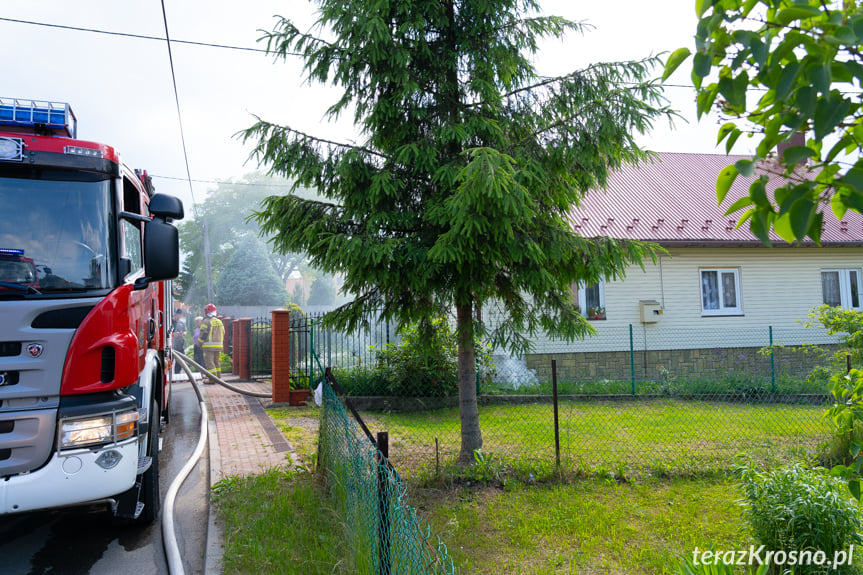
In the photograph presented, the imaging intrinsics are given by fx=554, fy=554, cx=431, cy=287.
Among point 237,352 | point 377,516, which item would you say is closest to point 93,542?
point 377,516

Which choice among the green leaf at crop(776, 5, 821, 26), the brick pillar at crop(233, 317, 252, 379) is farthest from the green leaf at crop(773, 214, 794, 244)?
the brick pillar at crop(233, 317, 252, 379)

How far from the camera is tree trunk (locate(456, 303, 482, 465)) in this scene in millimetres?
6320

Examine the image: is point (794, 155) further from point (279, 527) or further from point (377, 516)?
point (279, 527)

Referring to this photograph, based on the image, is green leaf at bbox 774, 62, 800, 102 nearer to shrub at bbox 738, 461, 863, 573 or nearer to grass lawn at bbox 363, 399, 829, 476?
shrub at bbox 738, 461, 863, 573

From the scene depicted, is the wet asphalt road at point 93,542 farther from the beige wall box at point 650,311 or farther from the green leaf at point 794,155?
the beige wall box at point 650,311

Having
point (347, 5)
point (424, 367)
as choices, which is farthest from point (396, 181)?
point (424, 367)

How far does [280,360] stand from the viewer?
11.1 metres

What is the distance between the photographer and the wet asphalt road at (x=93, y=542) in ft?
13.7

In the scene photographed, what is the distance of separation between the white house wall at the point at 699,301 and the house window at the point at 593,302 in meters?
0.15

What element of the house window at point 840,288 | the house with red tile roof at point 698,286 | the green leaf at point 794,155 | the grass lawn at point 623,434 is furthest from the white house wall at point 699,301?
the green leaf at point 794,155

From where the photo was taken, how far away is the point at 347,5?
5.72 metres

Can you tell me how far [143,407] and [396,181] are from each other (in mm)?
3137

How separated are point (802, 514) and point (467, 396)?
3.56 meters

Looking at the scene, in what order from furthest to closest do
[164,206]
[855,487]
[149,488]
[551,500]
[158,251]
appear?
[551,500]
[149,488]
[164,206]
[158,251]
[855,487]
